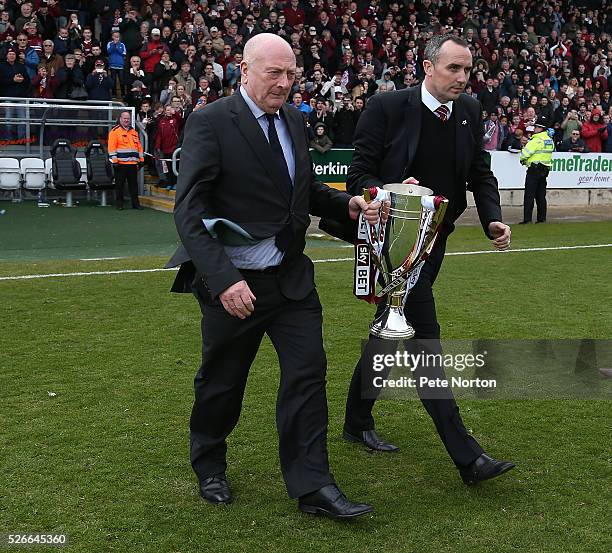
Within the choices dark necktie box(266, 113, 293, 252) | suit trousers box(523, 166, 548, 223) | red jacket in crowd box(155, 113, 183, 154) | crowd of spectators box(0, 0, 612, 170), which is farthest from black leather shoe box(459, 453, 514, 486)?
red jacket in crowd box(155, 113, 183, 154)

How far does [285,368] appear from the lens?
150 inches

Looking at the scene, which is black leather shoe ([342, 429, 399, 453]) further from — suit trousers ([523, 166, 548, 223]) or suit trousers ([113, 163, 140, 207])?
suit trousers ([523, 166, 548, 223])

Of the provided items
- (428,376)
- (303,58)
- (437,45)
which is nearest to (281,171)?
(437,45)

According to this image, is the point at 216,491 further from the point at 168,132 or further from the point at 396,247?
the point at 168,132

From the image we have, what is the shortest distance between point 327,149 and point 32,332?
11.2 metres

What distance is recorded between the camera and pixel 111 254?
11.4m

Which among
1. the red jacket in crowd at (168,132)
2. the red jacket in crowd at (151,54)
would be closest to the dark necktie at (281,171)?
the red jacket in crowd at (168,132)

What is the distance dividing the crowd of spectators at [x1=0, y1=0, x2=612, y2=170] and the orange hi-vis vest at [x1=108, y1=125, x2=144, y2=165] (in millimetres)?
886

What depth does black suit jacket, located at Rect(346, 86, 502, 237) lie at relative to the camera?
417cm

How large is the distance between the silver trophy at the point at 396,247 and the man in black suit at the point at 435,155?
0.24 m

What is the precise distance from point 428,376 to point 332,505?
85cm

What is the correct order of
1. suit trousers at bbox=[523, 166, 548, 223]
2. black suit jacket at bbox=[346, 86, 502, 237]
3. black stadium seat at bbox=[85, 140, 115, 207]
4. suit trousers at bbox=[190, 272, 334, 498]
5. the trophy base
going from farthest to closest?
suit trousers at bbox=[523, 166, 548, 223], black stadium seat at bbox=[85, 140, 115, 207], black suit jacket at bbox=[346, 86, 502, 237], the trophy base, suit trousers at bbox=[190, 272, 334, 498]

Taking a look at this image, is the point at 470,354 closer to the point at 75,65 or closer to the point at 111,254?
the point at 111,254

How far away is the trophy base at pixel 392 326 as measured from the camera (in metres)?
3.94
